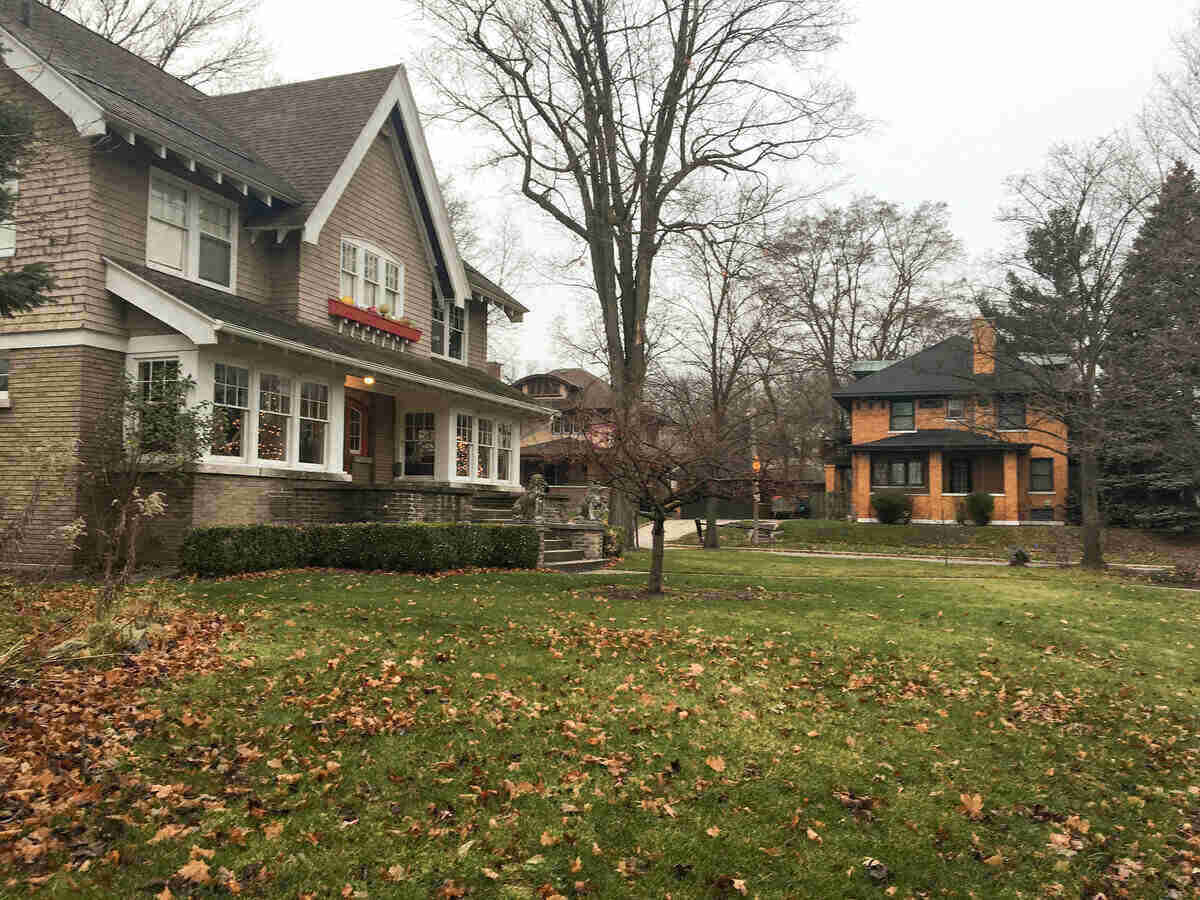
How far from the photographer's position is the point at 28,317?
516 inches

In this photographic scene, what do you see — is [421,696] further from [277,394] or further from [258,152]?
[258,152]

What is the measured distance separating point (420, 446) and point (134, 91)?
8.74m

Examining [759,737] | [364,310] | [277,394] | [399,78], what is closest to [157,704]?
[759,737]

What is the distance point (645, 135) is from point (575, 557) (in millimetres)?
12608

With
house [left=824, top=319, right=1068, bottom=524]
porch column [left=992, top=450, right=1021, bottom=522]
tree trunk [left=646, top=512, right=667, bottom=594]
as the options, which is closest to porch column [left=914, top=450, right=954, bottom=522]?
house [left=824, top=319, right=1068, bottom=524]

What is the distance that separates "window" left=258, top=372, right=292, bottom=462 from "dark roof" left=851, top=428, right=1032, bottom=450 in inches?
1081

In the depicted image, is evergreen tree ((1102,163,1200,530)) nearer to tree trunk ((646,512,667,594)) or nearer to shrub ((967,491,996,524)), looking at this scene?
tree trunk ((646,512,667,594))

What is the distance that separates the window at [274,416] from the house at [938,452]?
26.8 meters

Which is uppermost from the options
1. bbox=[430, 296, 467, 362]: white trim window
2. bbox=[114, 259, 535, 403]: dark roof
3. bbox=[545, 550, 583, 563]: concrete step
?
bbox=[430, 296, 467, 362]: white trim window

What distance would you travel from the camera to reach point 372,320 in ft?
59.4

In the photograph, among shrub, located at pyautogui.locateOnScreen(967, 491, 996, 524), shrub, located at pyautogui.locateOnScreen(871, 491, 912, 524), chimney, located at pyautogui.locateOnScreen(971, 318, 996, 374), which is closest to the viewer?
chimney, located at pyautogui.locateOnScreen(971, 318, 996, 374)

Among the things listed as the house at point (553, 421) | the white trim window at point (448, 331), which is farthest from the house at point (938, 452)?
the white trim window at point (448, 331)

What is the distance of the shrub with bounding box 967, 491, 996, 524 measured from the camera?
112ft

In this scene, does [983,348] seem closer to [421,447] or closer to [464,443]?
[464,443]
